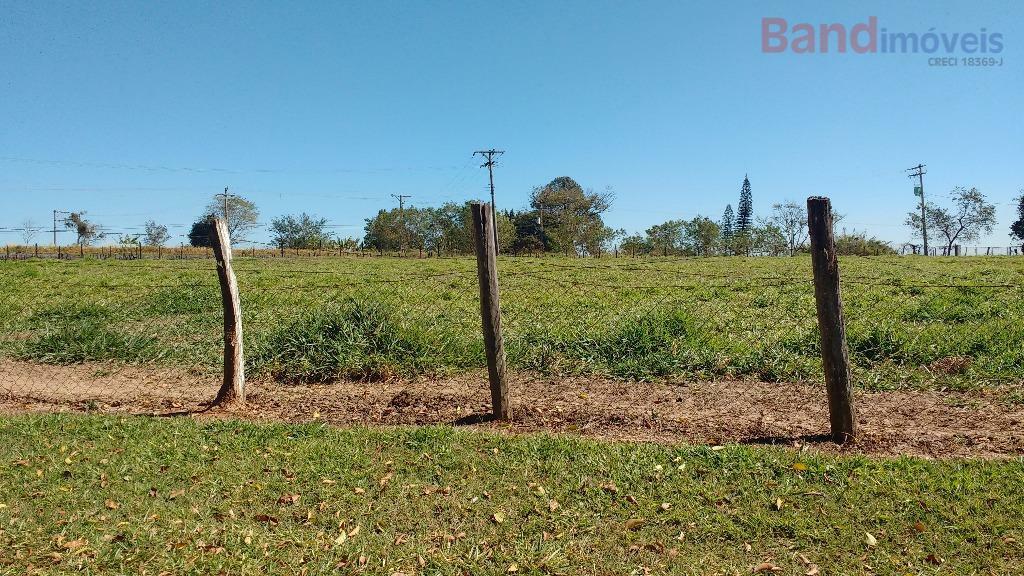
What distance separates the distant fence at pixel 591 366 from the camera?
5211 mm

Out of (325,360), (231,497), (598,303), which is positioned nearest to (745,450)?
(231,497)

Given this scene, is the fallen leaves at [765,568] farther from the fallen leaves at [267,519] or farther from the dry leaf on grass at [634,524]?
the fallen leaves at [267,519]

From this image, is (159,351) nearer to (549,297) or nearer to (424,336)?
(424,336)

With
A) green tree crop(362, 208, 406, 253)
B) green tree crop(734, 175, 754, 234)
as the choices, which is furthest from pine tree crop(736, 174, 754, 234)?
green tree crop(362, 208, 406, 253)

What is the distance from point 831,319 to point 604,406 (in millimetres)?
2072

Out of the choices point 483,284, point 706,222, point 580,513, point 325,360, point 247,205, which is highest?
point 247,205

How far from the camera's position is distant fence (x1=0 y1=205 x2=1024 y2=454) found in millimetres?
5211

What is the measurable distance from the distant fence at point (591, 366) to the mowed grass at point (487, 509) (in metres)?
0.75

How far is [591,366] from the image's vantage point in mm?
7020

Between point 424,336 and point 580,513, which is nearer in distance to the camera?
point 580,513

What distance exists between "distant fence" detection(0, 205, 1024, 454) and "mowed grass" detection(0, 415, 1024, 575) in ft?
2.47

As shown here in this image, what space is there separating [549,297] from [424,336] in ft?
15.6

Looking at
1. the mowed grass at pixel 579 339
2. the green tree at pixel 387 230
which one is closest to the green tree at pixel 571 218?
the green tree at pixel 387 230

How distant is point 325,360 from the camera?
712 cm
